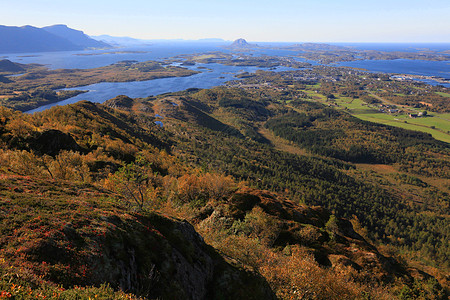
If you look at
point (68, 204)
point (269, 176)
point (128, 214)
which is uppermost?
point (68, 204)

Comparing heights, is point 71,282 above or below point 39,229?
below

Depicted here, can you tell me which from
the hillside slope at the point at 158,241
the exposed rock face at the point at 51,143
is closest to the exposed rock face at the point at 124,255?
the hillside slope at the point at 158,241

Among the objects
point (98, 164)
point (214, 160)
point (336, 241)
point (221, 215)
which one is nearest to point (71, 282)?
point (221, 215)

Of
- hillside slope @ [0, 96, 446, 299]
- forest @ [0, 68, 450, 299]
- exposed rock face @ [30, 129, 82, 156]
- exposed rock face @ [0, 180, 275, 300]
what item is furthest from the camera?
exposed rock face @ [30, 129, 82, 156]

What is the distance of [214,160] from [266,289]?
13594cm

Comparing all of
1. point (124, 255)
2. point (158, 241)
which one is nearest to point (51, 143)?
point (158, 241)

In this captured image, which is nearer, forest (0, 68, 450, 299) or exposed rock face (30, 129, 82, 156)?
forest (0, 68, 450, 299)

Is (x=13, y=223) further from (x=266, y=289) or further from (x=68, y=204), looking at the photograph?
(x=266, y=289)

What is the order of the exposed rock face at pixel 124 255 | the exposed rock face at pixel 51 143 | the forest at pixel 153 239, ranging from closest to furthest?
the exposed rock face at pixel 124 255, the forest at pixel 153 239, the exposed rock face at pixel 51 143

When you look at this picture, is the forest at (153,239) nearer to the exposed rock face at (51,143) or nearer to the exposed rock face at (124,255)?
the exposed rock face at (124,255)

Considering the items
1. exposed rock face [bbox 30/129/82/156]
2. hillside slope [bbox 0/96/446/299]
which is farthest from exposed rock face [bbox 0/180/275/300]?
exposed rock face [bbox 30/129/82/156]

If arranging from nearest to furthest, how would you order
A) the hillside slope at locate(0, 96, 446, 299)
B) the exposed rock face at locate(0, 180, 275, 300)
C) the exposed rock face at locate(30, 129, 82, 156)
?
1. the exposed rock face at locate(0, 180, 275, 300)
2. the hillside slope at locate(0, 96, 446, 299)
3. the exposed rock face at locate(30, 129, 82, 156)

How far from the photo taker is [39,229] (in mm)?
15836

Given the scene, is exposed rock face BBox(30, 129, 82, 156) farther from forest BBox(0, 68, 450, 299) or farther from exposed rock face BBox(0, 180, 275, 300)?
exposed rock face BBox(0, 180, 275, 300)
